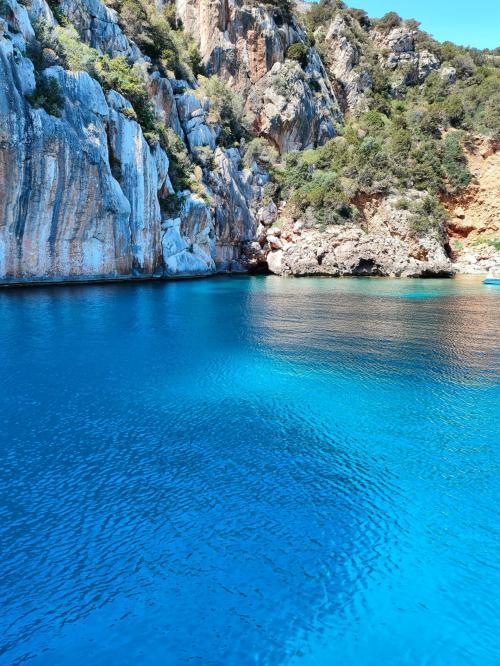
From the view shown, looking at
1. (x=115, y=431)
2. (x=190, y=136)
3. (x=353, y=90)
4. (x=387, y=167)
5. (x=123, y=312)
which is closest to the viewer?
(x=115, y=431)

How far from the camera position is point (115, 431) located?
7.61 meters

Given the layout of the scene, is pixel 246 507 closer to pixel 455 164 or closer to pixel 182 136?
pixel 182 136

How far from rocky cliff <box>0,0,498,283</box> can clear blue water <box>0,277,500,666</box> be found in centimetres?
1575

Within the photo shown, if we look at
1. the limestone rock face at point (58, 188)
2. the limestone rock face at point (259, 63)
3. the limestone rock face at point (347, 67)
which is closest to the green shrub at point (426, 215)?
the limestone rock face at point (259, 63)

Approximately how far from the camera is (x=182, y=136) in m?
40.8

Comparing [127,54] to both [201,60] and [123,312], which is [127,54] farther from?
[123,312]

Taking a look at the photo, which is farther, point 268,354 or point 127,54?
point 127,54

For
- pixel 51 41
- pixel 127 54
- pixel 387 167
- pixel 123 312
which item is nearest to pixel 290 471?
pixel 123 312

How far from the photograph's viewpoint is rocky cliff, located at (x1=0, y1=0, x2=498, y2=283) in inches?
956

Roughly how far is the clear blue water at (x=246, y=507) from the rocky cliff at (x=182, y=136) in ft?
51.7

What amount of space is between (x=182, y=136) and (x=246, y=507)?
41079 mm

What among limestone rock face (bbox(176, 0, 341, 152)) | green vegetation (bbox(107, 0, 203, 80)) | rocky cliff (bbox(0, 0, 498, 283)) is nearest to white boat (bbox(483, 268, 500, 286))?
rocky cliff (bbox(0, 0, 498, 283))

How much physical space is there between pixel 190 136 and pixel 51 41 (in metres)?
16.3

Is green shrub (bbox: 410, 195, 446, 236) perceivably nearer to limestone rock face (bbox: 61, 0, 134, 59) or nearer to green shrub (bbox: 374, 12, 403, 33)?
limestone rock face (bbox: 61, 0, 134, 59)
